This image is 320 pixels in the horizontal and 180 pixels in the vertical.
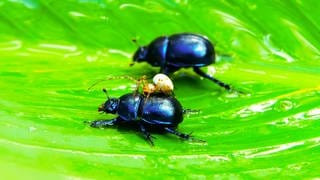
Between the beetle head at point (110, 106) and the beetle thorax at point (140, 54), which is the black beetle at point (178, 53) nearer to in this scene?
the beetle thorax at point (140, 54)

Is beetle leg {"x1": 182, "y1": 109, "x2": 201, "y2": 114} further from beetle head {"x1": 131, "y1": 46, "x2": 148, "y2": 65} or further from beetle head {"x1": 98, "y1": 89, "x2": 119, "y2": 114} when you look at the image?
beetle head {"x1": 131, "y1": 46, "x2": 148, "y2": 65}

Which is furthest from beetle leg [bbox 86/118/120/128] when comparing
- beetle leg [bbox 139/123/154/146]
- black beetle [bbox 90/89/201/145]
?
beetle leg [bbox 139/123/154/146]

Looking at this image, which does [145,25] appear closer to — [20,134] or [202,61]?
[202,61]

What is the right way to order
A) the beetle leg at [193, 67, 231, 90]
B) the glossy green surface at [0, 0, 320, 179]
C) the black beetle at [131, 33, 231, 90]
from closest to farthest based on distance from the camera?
the glossy green surface at [0, 0, 320, 179]
the beetle leg at [193, 67, 231, 90]
the black beetle at [131, 33, 231, 90]

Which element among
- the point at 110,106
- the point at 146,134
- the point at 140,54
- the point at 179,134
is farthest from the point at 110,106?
the point at 140,54

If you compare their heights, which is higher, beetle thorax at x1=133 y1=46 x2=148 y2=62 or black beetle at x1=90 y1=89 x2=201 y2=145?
beetle thorax at x1=133 y1=46 x2=148 y2=62
